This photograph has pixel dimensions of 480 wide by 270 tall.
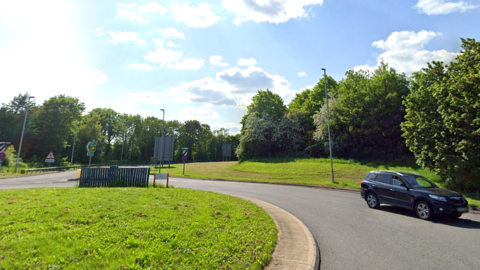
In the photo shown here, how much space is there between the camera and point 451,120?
46.7ft

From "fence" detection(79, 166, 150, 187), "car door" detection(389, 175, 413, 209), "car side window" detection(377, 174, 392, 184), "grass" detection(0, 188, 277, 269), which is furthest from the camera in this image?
"fence" detection(79, 166, 150, 187)

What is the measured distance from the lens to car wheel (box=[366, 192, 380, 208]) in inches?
421

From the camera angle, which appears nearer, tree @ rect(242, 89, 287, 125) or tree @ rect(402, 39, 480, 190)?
tree @ rect(402, 39, 480, 190)

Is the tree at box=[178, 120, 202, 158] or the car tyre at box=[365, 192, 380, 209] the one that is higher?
the tree at box=[178, 120, 202, 158]

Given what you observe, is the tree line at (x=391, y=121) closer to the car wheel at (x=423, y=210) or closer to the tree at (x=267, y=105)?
the tree at (x=267, y=105)

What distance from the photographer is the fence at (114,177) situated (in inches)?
573

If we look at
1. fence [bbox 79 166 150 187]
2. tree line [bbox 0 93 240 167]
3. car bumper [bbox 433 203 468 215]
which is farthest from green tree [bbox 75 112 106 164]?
car bumper [bbox 433 203 468 215]

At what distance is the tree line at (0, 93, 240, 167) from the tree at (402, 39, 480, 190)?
41881mm

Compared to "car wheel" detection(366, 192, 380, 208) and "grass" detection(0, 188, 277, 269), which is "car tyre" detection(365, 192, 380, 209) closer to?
"car wheel" detection(366, 192, 380, 208)

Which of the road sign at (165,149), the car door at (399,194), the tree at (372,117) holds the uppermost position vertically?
the tree at (372,117)

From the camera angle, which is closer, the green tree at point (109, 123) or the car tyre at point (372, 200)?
the car tyre at point (372, 200)

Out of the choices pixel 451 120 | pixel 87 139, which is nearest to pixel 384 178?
pixel 451 120

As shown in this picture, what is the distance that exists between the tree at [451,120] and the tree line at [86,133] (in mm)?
41881

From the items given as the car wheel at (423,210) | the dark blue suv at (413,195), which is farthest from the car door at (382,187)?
the car wheel at (423,210)
